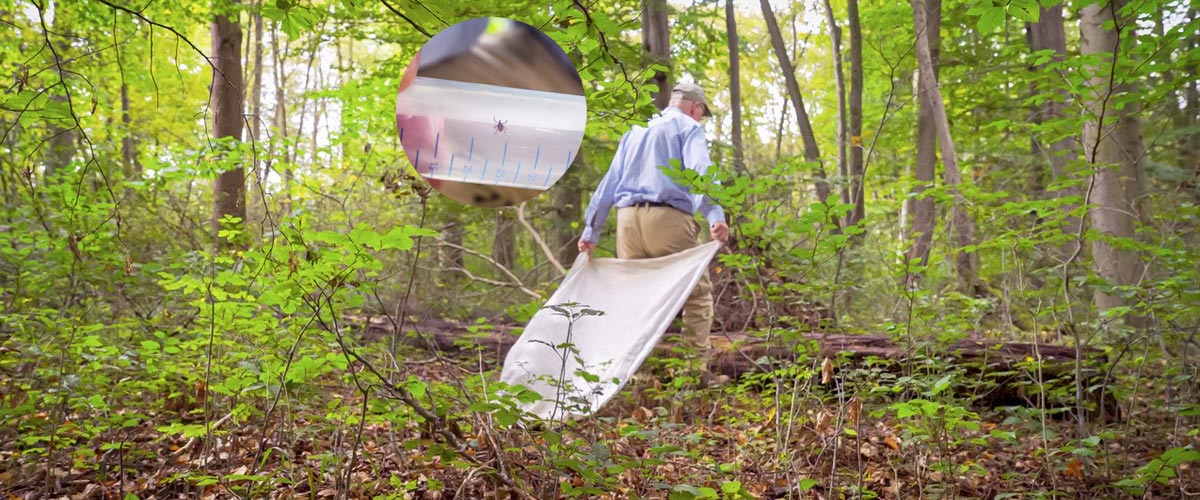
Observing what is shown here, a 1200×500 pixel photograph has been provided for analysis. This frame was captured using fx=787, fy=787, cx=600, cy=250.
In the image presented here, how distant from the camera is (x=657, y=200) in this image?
189 inches

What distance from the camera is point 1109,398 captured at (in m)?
4.54

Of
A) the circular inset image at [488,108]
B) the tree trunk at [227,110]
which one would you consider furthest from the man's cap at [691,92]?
the tree trunk at [227,110]

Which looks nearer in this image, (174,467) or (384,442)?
(174,467)

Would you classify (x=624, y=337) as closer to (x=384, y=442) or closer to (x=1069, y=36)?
(x=384, y=442)

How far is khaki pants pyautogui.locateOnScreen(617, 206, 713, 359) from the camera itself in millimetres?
4824

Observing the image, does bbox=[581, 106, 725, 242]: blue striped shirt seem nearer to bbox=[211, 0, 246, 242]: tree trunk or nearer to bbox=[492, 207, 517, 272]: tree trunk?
bbox=[492, 207, 517, 272]: tree trunk

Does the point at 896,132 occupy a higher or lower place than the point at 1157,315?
higher

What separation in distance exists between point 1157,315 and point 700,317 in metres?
2.33

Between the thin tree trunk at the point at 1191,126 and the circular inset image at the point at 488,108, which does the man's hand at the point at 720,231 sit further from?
the thin tree trunk at the point at 1191,126

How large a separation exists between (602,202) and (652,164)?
42 centimetres

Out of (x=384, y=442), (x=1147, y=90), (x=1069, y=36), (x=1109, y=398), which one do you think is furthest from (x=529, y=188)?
(x=1069, y=36)

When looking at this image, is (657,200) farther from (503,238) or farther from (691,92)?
(503,238)

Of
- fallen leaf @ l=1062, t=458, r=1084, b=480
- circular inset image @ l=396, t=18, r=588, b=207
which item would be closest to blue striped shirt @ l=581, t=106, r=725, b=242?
fallen leaf @ l=1062, t=458, r=1084, b=480

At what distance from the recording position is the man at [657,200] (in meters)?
4.65
